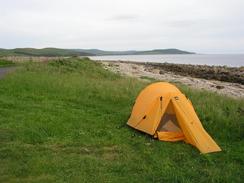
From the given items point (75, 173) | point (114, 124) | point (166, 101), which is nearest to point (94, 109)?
point (114, 124)

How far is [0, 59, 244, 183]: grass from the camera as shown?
696 cm

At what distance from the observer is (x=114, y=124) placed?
36.4 ft

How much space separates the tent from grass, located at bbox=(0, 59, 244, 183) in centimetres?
28

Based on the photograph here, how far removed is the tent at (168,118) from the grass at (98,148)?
0.91ft

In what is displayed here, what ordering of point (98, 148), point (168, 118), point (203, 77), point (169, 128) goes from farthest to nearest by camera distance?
point (203, 77), point (168, 118), point (169, 128), point (98, 148)

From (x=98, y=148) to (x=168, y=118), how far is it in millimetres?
2385

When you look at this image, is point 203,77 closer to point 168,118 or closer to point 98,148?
point 168,118

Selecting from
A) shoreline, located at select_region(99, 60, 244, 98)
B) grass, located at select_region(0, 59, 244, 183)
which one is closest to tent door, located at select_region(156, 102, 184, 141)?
grass, located at select_region(0, 59, 244, 183)

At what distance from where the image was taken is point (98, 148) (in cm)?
858

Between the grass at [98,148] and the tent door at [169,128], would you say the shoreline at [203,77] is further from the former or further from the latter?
the tent door at [169,128]

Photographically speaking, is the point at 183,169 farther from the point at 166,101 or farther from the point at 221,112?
the point at 221,112

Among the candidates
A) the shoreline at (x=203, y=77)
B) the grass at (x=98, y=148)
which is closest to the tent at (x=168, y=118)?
A: the grass at (x=98, y=148)

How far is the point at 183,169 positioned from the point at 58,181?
2.39 meters

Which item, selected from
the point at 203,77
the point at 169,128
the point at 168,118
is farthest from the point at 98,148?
the point at 203,77
